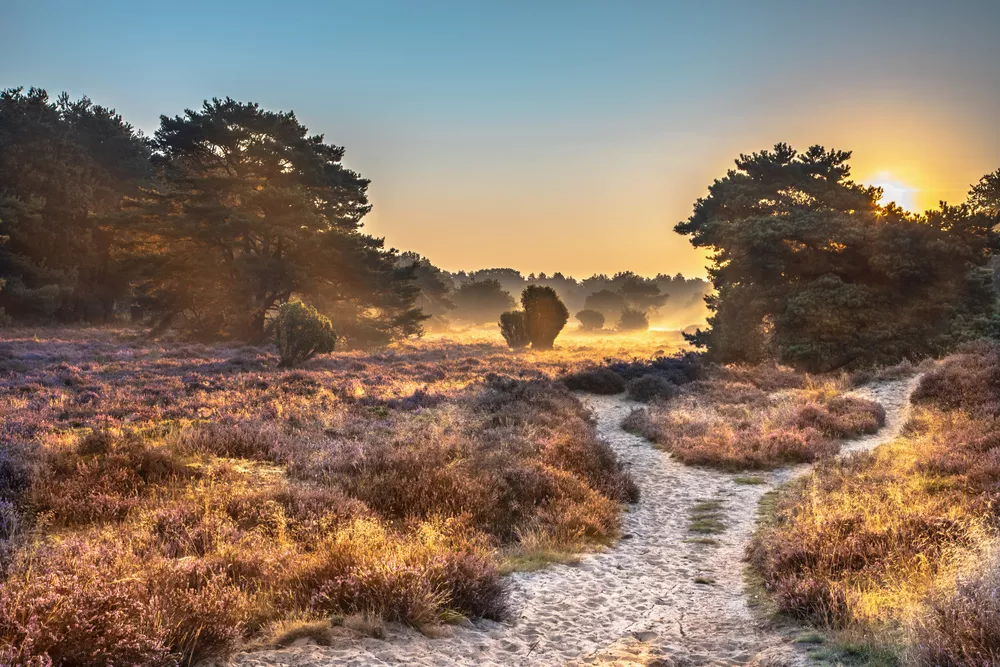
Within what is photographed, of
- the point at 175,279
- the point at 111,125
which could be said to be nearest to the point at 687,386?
the point at 175,279

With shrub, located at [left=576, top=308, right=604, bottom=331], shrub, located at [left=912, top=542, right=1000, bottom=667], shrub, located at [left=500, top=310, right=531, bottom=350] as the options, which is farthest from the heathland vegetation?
shrub, located at [left=576, top=308, right=604, bottom=331]

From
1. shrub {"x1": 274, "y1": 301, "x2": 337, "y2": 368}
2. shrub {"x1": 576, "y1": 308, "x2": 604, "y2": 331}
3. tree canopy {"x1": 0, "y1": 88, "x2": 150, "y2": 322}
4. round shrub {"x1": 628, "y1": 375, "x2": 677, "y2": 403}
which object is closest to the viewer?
round shrub {"x1": 628, "y1": 375, "x2": 677, "y2": 403}

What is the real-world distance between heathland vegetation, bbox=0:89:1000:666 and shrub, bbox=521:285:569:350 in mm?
8424

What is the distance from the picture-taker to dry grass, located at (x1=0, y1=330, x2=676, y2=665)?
4.04m

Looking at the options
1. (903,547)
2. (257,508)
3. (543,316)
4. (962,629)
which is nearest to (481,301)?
(543,316)

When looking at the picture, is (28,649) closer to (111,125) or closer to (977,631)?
(977,631)

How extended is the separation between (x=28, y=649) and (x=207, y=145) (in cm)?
4080

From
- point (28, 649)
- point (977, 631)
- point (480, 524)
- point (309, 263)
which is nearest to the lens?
point (28, 649)

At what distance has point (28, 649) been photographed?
3262 millimetres

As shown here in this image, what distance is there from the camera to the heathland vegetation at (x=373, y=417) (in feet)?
16.1

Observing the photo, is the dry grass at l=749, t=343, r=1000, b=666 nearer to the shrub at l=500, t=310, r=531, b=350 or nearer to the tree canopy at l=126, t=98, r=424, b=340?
the tree canopy at l=126, t=98, r=424, b=340

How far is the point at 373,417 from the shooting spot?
14688 mm

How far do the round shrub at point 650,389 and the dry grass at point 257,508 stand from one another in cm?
599

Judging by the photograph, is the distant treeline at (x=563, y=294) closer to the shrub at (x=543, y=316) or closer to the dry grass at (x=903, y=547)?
the shrub at (x=543, y=316)
